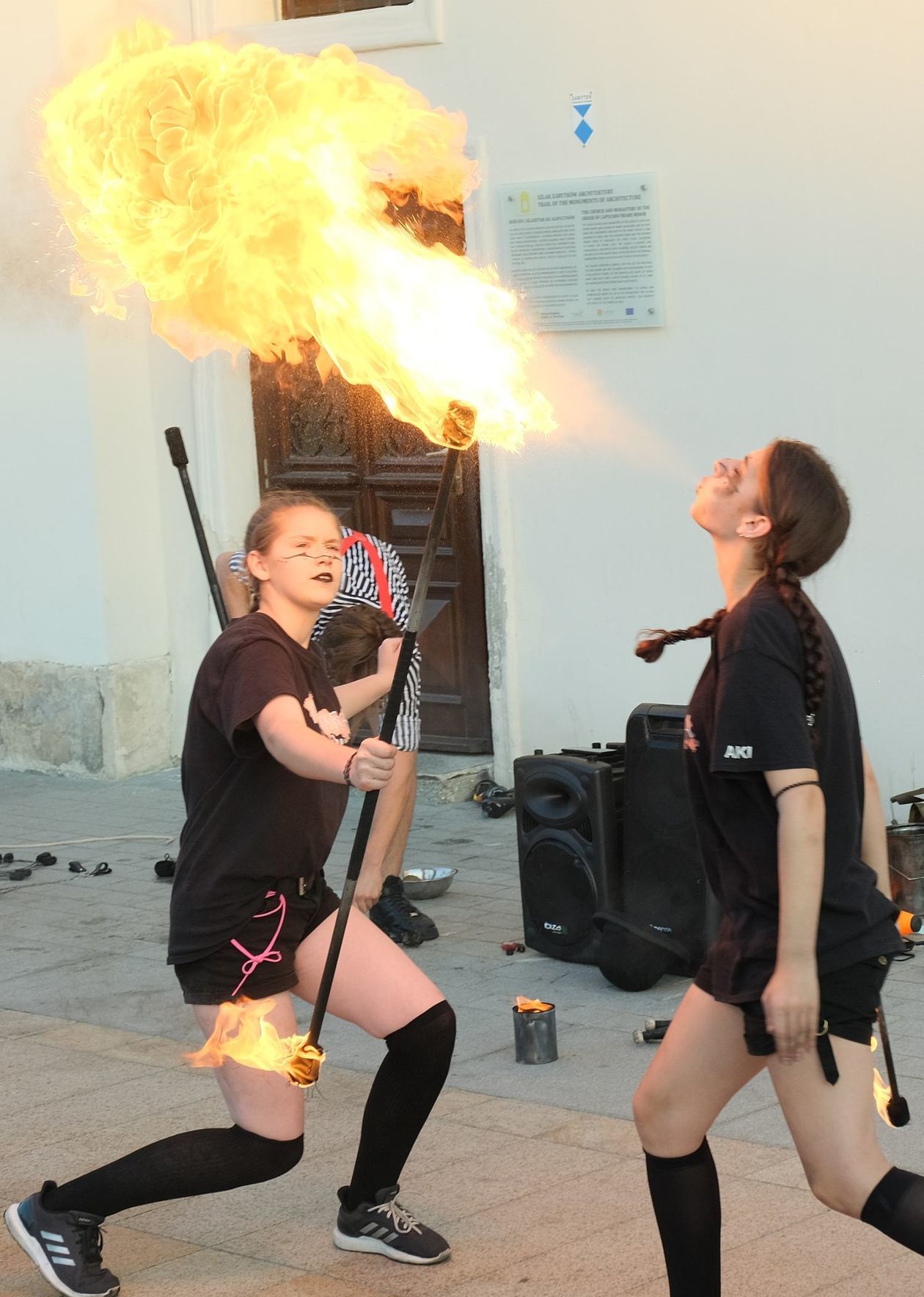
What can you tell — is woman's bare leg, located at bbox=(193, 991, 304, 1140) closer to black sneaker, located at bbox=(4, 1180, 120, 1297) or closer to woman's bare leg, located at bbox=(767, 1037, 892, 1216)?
black sneaker, located at bbox=(4, 1180, 120, 1297)

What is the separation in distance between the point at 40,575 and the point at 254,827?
25.1 ft

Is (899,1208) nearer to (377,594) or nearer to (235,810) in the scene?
(235,810)

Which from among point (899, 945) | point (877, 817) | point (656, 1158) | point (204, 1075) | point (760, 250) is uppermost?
point (760, 250)

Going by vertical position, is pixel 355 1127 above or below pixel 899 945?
below

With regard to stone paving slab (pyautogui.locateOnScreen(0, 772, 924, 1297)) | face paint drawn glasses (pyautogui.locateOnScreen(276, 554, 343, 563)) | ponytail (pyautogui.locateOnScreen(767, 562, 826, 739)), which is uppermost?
face paint drawn glasses (pyautogui.locateOnScreen(276, 554, 343, 563))

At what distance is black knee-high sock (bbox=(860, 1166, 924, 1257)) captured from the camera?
3135mm

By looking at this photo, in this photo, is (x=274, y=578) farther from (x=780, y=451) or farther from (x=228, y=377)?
(x=228, y=377)

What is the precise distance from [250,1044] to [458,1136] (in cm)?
137

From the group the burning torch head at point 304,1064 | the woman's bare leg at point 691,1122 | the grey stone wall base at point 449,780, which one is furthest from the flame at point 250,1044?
the grey stone wall base at point 449,780

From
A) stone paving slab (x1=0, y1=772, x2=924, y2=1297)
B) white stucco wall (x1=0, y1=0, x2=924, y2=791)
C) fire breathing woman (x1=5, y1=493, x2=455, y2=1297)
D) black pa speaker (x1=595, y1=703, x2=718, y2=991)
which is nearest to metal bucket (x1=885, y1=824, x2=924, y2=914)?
stone paving slab (x1=0, y1=772, x2=924, y2=1297)

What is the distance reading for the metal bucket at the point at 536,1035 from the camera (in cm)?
567

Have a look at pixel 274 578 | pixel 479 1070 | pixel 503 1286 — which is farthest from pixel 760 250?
pixel 503 1286

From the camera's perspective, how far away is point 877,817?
3451mm

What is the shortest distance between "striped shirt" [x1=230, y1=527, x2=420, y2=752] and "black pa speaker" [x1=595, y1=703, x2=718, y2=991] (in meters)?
1.05
